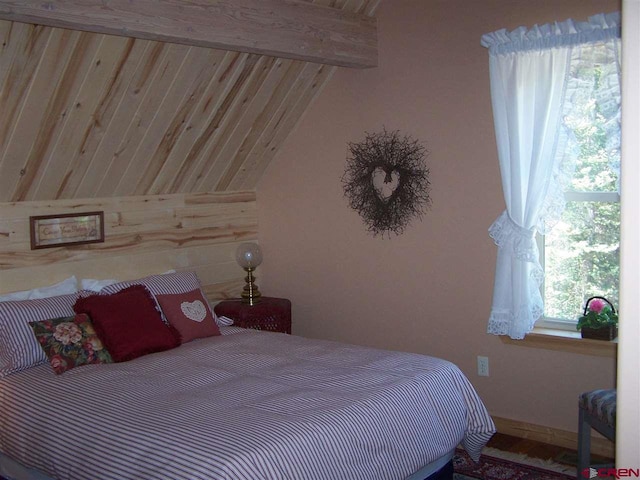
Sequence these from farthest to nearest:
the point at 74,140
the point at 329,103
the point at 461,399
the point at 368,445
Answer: the point at 329,103 → the point at 74,140 → the point at 461,399 → the point at 368,445

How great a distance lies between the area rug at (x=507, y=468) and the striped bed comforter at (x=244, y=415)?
0.64ft

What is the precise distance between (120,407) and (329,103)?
2481mm

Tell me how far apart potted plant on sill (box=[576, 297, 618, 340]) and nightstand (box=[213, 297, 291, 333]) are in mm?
1799

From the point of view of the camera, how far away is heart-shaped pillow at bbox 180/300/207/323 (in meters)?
3.76

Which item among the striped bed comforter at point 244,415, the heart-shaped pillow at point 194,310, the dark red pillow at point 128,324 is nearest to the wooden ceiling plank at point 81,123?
the dark red pillow at point 128,324

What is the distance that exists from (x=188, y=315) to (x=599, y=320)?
2.10 metres

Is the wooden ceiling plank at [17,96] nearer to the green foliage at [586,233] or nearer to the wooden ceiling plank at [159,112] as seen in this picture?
the wooden ceiling plank at [159,112]

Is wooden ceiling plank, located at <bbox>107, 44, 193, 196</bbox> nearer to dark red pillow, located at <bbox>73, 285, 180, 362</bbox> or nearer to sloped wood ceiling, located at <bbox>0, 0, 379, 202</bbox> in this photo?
sloped wood ceiling, located at <bbox>0, 0, 379, 202</bbox>

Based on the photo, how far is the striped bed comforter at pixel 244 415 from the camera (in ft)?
7.68

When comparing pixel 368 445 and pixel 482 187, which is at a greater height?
pixel 482 187

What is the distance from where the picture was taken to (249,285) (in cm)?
462

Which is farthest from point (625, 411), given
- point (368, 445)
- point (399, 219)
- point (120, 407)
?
point (399, 219)

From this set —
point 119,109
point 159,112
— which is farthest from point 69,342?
point 159,112

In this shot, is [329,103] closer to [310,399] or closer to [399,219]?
[399,219]
